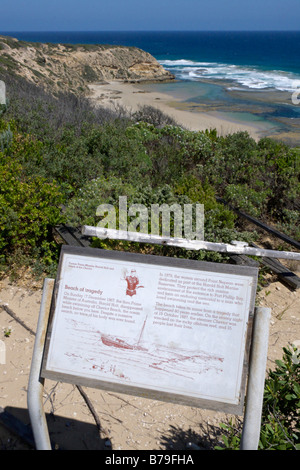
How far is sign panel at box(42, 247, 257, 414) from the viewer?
→ 2256 mm

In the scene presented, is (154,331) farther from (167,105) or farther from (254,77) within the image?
(254,77)

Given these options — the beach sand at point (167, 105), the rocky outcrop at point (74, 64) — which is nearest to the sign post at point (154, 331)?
the beach sand at point (167, 105)

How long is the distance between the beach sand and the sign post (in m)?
11.9

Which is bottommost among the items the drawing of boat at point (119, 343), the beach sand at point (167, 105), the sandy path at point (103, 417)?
the sandy path at point (103, 417)

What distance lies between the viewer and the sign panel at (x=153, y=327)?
2.26 metres

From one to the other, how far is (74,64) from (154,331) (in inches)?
1642

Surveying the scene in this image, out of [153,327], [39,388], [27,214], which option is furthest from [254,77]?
[39,388]

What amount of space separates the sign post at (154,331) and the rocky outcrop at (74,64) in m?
24.1

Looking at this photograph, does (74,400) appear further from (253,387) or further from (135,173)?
(135,173)

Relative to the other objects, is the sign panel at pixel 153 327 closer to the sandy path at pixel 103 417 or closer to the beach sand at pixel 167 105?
the sandy path at pixel 103 417

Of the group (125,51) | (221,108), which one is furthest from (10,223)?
(125,51)

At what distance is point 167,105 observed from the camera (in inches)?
1088

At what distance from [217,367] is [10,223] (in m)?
3.74

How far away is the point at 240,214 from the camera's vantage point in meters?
6.86
